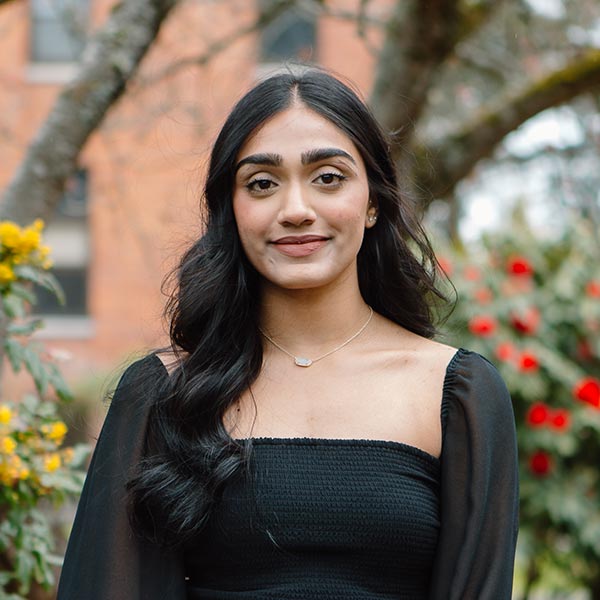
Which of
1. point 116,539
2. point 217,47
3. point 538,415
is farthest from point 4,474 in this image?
point 217,47

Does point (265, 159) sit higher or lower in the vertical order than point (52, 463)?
higher

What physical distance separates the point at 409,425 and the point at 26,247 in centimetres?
121

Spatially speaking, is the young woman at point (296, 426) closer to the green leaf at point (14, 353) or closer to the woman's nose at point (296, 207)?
the woman's nose at point (296, 207)

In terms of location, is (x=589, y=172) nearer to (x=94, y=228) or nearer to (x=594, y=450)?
(x=594, y=450)

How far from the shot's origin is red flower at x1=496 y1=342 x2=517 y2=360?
20.2ft

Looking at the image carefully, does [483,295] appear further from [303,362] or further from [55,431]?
[303,362]

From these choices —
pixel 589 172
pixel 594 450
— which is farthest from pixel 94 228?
pixel 594 450

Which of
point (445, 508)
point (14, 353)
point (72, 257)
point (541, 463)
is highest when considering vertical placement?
point (14, 353)

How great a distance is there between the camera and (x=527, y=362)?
6.11 meters

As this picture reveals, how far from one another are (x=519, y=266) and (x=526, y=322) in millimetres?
337

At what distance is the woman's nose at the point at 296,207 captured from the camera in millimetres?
2580

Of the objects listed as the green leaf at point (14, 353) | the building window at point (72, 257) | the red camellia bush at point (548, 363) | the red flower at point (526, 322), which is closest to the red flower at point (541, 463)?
the red camellia bush at point (548, 363)

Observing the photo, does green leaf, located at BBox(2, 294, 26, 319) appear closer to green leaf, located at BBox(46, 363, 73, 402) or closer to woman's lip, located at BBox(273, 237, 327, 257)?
green leaf, located at BBox(46, 363, 73, 402)

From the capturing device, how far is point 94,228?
1523 cm
